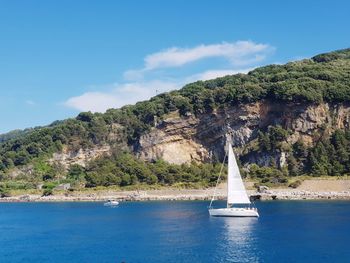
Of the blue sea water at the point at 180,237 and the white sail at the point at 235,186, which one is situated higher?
the white sail at the point at 235,186

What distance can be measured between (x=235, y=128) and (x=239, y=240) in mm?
102790

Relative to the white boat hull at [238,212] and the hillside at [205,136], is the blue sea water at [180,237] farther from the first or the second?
the hillside at [205,136]

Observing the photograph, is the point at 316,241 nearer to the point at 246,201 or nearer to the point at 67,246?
the point at 246,201

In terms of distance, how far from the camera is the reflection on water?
47.2 metres

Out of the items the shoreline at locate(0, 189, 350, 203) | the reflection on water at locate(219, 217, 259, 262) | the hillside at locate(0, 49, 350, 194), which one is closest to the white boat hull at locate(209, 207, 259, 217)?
the reflection on water at locate(219, 217, 259, 262)

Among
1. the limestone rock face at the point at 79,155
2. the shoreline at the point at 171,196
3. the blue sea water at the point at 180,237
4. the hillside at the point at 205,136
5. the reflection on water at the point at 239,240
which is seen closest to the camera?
the reflection on water at the point at 239,240

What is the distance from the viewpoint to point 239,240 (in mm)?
56000

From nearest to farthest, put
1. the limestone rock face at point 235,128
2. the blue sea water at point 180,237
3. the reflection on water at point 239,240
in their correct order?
1. the reflection on water at point 239,240
2. the blue sea water at point 180,237
3. the limestone rock face at point 235,128

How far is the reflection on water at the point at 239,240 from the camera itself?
155 ft

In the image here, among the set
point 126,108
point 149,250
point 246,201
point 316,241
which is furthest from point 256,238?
point 126,108

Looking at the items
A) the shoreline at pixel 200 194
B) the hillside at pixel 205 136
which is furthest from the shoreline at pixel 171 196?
the hillside at pixel 205 136

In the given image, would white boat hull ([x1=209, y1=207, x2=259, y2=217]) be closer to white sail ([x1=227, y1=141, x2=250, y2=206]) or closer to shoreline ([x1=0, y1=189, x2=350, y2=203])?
white sail ([x1=227, y1=141, x2=250, y2=206])

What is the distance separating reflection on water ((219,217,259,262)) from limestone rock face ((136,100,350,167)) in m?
74.3

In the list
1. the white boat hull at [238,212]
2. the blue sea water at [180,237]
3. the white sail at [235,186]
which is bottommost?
the blue sea water at [180,237]
